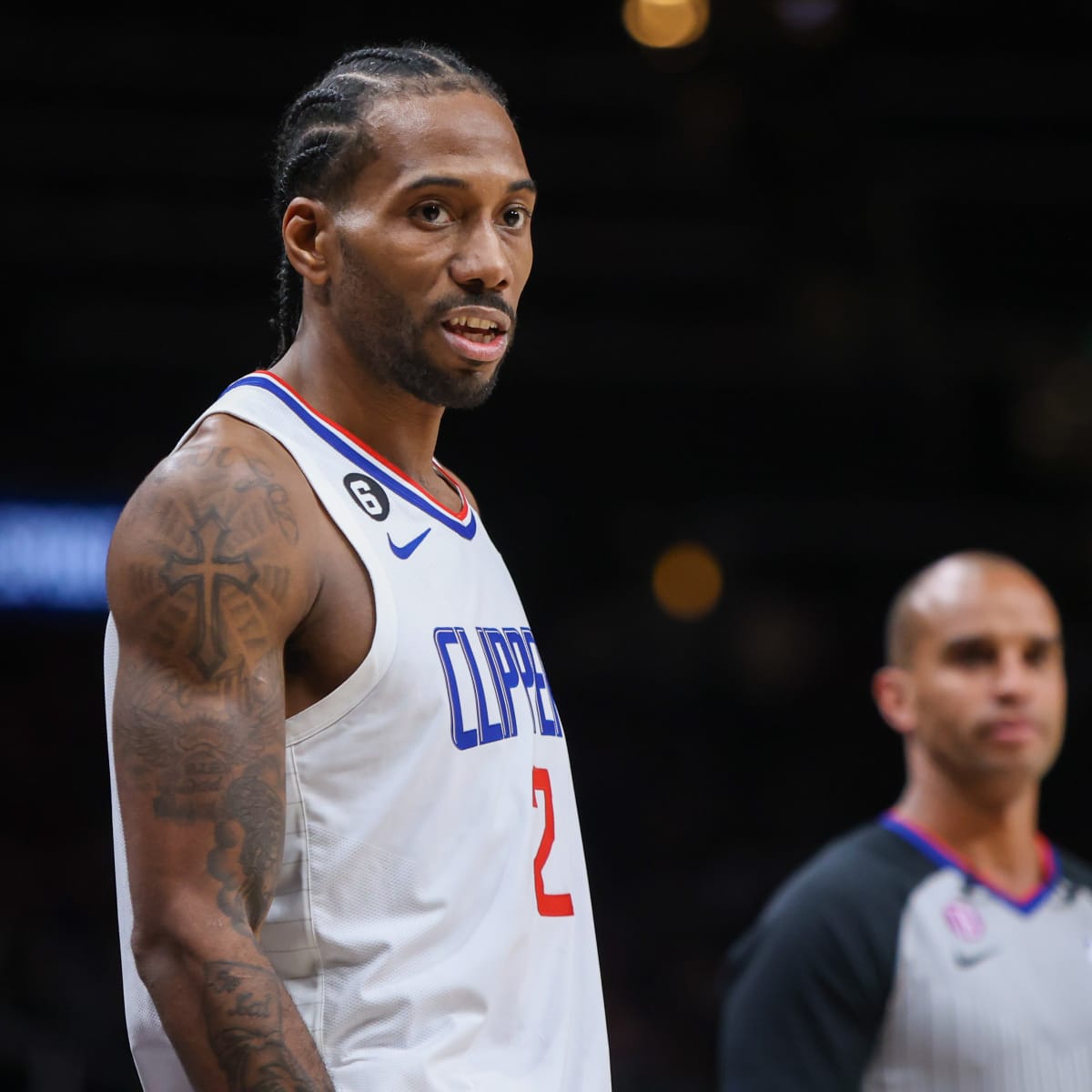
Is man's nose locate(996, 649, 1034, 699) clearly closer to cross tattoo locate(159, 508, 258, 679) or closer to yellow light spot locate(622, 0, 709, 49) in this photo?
cross tattoo locate(159, 508, 258, 679)

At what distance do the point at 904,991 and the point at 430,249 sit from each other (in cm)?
210

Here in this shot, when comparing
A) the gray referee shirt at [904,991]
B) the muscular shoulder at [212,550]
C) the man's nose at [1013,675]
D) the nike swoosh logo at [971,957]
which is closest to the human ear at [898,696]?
the man's nose at [1013,675]

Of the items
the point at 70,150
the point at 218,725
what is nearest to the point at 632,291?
the point at 70,150

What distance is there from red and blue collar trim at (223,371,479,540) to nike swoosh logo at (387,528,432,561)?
7cm

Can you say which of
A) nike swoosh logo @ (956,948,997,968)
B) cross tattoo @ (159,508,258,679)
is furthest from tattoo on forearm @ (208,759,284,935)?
nike swoosh logo @ (956,948,997,968)

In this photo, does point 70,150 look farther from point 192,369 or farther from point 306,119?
point 306,119

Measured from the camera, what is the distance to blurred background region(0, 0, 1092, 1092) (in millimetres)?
7781

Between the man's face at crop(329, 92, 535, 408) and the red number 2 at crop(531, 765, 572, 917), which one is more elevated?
the man's face at crop(329, 92, 535, 408)

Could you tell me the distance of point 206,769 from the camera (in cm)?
168

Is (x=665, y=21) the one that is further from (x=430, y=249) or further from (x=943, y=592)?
(x=430, y=249)

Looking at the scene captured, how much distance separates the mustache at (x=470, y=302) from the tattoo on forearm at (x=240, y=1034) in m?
0.85

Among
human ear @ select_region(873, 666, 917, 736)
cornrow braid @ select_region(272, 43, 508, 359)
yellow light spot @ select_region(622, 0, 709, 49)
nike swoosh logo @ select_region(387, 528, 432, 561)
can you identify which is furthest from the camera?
yellow light spot @ select_region(622, 0, 709, 49)

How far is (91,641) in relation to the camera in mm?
8695

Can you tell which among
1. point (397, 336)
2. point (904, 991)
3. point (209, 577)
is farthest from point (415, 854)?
point (904, 991)
